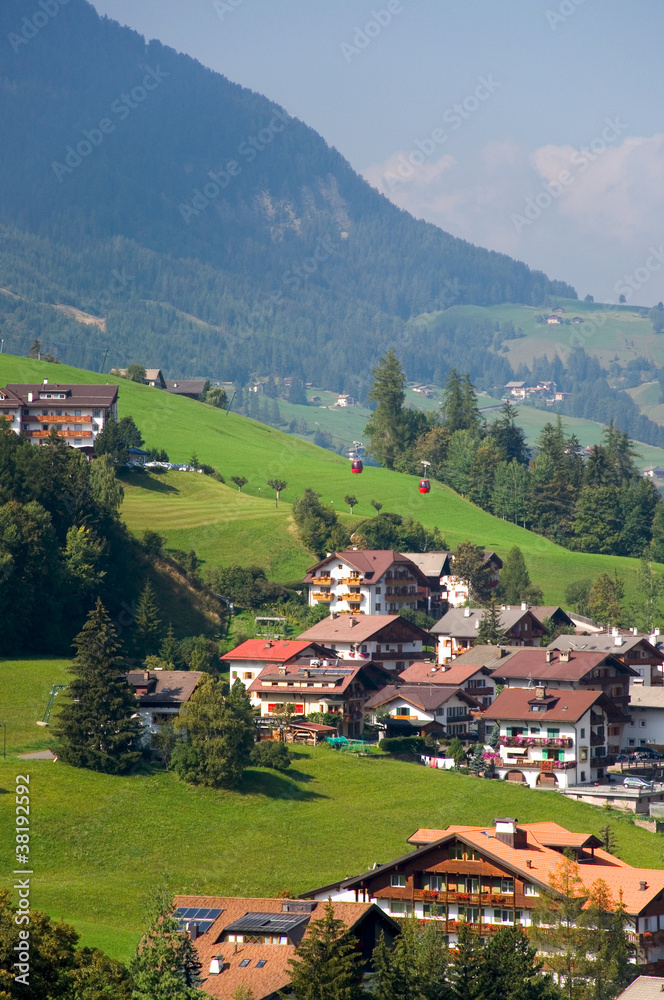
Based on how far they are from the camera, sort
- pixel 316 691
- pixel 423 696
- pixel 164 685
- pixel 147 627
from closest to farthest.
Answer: pixel 164 685 → pixel 316 691 → pixel 423 696 → pixel 147 627

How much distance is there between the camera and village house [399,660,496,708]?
99062 mm

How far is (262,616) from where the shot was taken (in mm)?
117938

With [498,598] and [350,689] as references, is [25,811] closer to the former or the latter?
[350,689]

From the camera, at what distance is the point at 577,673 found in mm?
96875

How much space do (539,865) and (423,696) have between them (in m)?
42.3

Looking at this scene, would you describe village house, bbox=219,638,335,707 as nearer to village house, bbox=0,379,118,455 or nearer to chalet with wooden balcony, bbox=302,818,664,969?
chalet with wooden balcony, bbox=302,818,664,969

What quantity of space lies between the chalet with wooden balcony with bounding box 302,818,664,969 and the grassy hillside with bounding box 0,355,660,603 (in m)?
75.4

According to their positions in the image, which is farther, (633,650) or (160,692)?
(633,650)

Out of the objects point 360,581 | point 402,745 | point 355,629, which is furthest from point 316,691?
point 360,581

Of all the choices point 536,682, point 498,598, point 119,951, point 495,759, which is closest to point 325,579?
point 498,598

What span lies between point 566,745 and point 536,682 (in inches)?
464

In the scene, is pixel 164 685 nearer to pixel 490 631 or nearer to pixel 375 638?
pixel 375 638

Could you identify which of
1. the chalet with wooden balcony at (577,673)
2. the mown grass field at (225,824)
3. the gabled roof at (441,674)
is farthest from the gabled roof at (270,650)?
the mown grass field at (225,824)

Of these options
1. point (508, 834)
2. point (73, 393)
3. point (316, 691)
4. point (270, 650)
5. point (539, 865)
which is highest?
point (73, 393)
